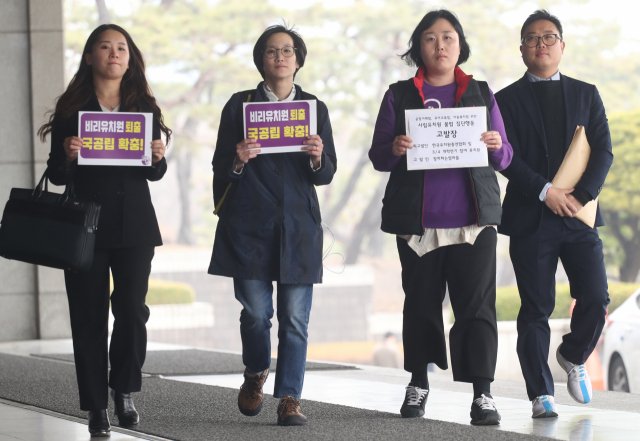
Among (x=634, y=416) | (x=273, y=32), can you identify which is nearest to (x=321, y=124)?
(x=273, y=32)

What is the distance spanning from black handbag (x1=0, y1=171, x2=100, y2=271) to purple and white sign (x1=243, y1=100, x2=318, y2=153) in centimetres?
67

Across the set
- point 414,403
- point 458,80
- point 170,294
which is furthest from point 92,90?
point 170,294

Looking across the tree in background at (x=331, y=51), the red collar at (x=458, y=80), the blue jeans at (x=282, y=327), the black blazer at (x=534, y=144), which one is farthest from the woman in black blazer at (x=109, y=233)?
the tree in background at (x=331, y=51)

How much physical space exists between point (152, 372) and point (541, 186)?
10.1 ft

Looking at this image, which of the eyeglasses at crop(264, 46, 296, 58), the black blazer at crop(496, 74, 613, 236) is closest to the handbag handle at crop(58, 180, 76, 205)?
the eyeglasses at crop(264, 46, 296, 58)

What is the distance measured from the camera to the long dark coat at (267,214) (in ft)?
11.8

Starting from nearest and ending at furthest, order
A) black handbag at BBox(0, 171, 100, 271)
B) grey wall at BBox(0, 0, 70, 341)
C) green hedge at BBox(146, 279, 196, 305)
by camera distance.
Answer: black handbag at BBox(0, 171, 100, 271)
grey wall at BBox(0, 0, 70, 341)
green hedge at BBox(146, 279, 196, 305)

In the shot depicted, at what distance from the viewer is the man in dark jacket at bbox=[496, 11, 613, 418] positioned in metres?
3.75

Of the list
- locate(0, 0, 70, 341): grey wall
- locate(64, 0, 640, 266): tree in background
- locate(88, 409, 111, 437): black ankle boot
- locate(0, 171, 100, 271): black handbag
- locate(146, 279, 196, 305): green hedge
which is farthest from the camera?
locate(64, 0, 640, 266): tree in background

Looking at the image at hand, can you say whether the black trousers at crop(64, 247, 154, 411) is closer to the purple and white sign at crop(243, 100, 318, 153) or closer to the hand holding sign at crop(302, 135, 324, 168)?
the purple and white sign at crop(243, 100, 318, 153)

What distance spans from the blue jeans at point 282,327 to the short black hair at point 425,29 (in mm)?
1019

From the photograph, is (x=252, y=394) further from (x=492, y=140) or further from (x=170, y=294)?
(x=170, y=294)

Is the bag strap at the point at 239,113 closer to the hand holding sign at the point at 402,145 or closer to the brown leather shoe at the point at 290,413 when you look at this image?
the hand holding sign at the point at 402,145

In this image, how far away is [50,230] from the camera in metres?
3.36
